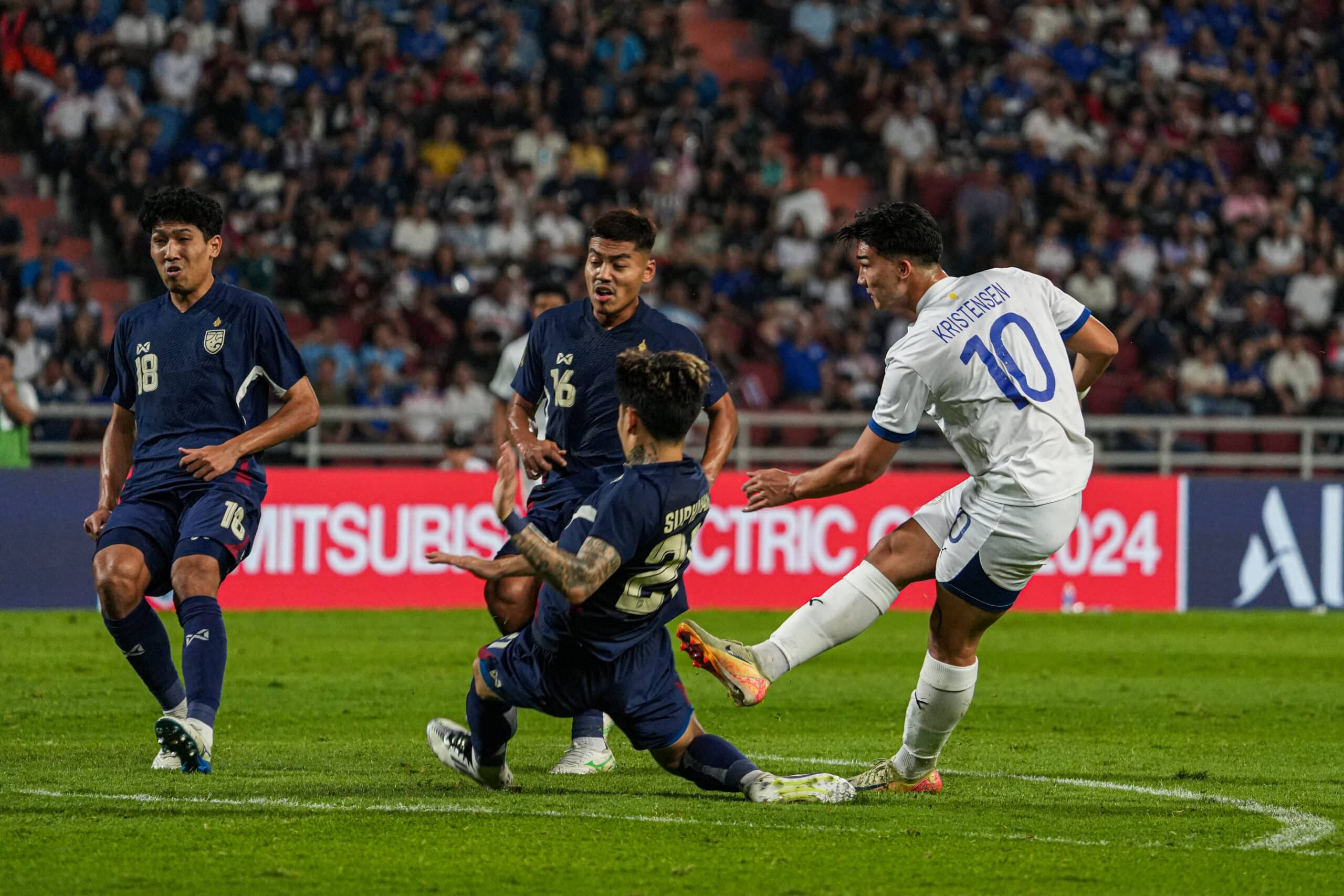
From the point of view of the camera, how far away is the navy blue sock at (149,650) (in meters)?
7.41

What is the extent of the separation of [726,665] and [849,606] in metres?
0.63

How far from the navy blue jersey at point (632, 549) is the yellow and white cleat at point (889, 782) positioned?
1.18 m

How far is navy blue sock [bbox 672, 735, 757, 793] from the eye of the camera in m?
6.45

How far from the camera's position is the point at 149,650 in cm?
747

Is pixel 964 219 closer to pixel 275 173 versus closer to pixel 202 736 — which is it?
pixel 275 173

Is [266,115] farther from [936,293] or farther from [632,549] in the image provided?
[632,549]

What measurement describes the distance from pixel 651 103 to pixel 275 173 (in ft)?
15.7

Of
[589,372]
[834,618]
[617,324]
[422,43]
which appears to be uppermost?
[422,43]

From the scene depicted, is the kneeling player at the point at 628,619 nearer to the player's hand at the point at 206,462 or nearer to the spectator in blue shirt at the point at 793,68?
the player's hand at the point at 206,462

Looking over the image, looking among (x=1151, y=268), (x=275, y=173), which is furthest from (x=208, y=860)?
(x=1151, y=268)

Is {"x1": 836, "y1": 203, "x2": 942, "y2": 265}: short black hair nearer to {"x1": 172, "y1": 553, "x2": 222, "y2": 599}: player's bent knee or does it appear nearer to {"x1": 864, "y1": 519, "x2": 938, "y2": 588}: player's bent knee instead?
{"x1": 864, "y1": 519, "x2": 938, "y2": 588}: player's bent knee

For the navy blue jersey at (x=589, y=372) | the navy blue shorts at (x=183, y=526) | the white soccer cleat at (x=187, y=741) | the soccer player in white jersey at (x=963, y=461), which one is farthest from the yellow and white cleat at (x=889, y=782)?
the navy blue shorts at (x=183, y=526)

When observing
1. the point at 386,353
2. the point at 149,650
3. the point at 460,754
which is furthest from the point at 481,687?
the point at 386,353

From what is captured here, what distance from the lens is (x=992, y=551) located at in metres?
6.67
